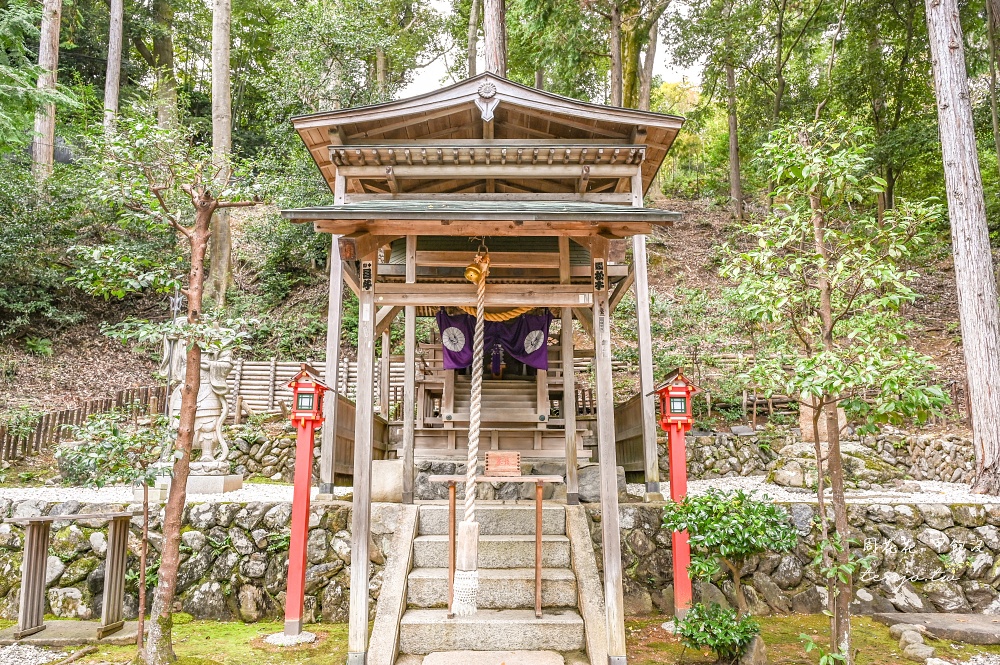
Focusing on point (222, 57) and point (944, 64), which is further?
point (222, 57)

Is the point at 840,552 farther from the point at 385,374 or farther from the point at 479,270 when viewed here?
the point at 385,374

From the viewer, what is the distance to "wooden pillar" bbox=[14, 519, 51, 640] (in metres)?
5.46

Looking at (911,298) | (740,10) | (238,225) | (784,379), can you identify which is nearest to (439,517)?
(784,379)

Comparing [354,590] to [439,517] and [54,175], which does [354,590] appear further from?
[54,175]

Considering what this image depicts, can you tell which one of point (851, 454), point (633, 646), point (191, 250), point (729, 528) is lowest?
point (633, 646)

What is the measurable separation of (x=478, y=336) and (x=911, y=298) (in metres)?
3.34

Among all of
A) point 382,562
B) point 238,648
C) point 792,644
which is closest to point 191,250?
point 238,648

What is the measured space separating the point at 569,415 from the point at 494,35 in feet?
26.8

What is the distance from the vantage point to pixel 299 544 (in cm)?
582

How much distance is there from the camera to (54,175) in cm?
1548

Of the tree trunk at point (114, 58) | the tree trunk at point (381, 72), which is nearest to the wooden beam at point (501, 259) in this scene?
the tree trunk at point (381, 72)

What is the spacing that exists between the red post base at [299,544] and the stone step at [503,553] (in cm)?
109

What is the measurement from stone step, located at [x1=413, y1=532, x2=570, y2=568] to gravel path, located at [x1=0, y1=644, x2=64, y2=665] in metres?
3.11

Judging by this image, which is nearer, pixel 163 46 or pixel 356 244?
pixel 356 244
